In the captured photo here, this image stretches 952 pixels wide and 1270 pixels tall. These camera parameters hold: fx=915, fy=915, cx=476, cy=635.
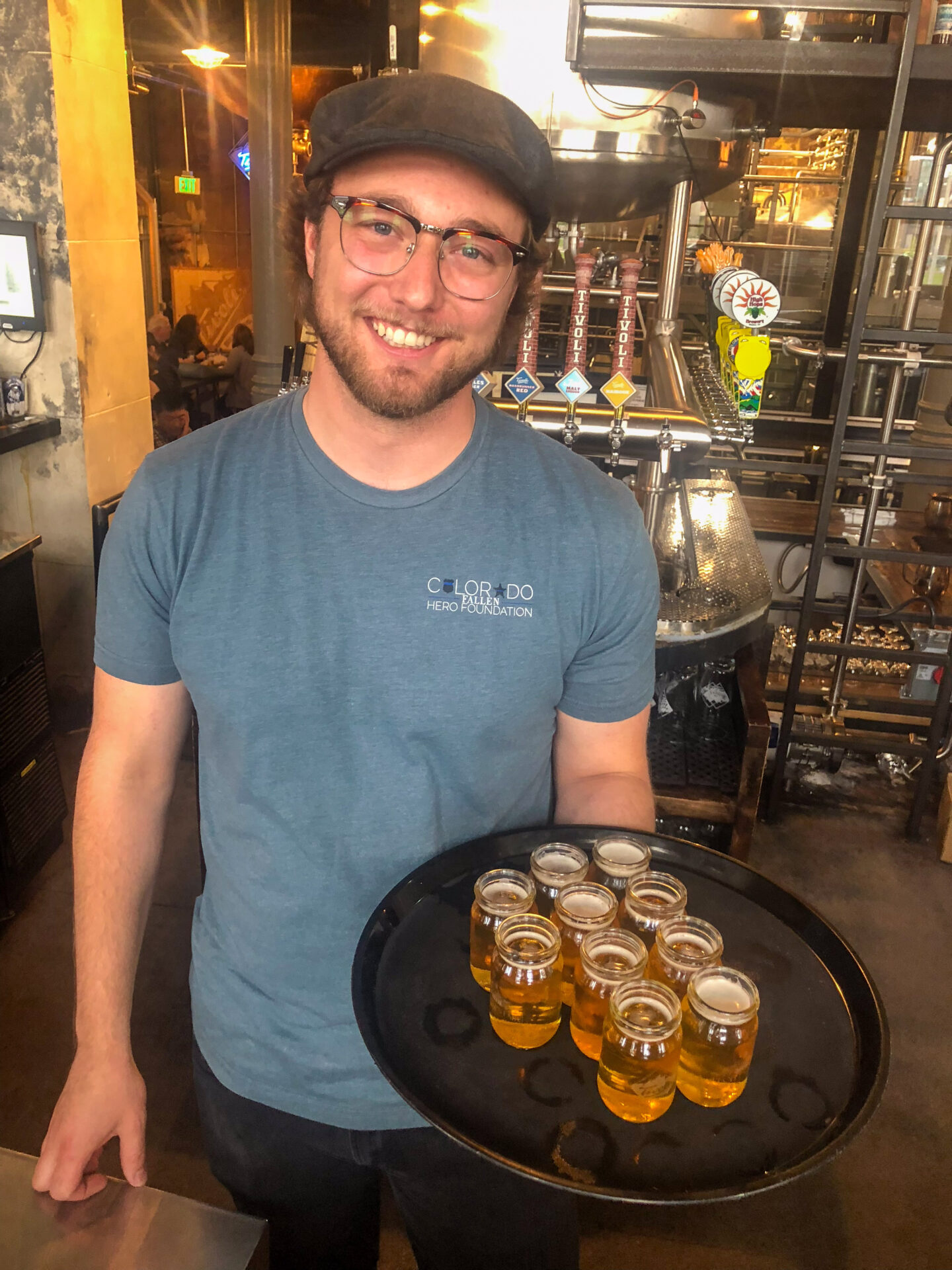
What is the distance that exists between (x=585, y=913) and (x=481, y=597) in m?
0.40

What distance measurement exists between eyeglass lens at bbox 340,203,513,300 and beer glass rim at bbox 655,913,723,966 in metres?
0.79

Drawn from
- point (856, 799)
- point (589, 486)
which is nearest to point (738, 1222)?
point (589, 486)

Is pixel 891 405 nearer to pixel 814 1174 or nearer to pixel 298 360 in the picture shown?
pixel 298 360

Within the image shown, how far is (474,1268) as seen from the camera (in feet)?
4.17

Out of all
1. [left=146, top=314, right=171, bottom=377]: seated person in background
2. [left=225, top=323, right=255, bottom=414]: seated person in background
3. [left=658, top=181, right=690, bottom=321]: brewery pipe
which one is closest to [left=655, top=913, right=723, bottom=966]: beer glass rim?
[left=658, top=181, right=690, bottom=321]: brewery pipe

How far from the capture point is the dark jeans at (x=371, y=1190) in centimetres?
122

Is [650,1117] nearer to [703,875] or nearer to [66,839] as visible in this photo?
[703,875]

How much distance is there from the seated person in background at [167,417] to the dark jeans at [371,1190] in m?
5.42

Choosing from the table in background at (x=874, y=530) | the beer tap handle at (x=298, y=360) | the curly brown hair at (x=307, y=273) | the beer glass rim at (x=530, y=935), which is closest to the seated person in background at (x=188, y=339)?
the beer tap handle at (x=298, y=360)

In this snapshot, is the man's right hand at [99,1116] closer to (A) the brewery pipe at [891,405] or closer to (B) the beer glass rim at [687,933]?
(B) the beer glass rim at [687,933]

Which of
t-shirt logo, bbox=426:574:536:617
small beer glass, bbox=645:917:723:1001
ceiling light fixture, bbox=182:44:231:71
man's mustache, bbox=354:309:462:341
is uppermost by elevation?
ceiling light fixture, bbox=182:44:231:71

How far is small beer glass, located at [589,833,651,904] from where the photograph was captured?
1.14 metres

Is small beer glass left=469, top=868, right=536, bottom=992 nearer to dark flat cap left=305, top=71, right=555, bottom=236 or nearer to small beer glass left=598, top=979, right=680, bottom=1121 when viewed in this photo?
small beer glass left=598, top=979, right=680, bottom=1121

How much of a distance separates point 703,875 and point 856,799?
2.61 meters
